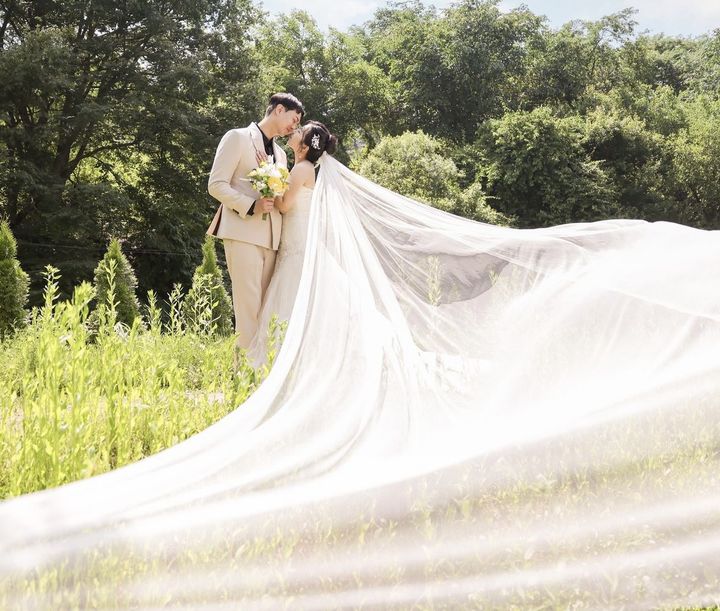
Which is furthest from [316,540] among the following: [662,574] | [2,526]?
[662,574]

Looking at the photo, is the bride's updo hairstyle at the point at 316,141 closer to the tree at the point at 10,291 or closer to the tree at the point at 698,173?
the tree at the point at 10,291

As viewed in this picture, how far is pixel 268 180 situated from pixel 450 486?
9.22 feet

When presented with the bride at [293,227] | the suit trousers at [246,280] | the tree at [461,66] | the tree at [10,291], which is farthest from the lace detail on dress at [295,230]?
the tree at [461,66]

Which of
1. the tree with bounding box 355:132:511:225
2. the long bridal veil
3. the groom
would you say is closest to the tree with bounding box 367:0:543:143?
the tree with bounding box 355:132:511:225

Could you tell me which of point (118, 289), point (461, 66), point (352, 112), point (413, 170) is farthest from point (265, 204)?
point (461, 66)

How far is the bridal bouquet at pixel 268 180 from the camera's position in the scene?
4406mm

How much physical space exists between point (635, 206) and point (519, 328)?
26.9 metres

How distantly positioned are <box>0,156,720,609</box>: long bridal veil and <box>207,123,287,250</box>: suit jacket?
5.48 ft

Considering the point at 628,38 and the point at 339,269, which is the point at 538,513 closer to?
the point at 339,269

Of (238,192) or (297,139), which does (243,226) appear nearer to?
(238,192)

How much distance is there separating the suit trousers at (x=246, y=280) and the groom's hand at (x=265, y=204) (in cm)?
24

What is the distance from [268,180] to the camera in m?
4.41

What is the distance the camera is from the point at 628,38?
33844 mm

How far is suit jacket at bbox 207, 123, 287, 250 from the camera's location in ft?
14.8
